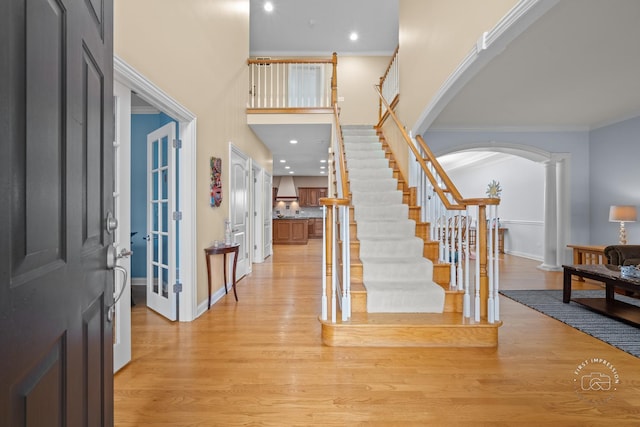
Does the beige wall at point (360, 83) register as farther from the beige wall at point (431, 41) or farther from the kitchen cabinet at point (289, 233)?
the kitchen cabinet at point (289, 233)

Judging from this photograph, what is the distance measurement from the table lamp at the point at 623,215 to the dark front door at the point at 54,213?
6178 mm

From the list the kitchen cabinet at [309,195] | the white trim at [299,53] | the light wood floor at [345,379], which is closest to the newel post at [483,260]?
the light wood floor at [345,379]

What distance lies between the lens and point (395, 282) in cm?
286

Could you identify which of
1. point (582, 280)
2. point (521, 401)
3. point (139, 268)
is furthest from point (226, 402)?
point (582, 280)

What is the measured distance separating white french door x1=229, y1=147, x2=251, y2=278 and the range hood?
615 centimetres

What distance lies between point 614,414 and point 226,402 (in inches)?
84.6

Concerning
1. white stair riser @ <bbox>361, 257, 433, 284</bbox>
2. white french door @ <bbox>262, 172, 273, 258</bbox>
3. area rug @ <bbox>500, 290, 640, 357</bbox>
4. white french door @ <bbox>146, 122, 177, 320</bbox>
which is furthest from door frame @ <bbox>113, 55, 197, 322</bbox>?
area rug @ <bbox>500, 290, 640, 357</bbox>

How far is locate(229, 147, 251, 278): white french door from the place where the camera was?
4.24 metres

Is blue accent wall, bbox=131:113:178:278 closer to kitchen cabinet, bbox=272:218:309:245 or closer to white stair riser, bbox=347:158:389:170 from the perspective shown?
white stair riser, bbox=347:158:389:170

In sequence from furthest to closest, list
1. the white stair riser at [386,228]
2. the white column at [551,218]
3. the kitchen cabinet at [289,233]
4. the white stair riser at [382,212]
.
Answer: the kitchen cabinet at [289,233], the white column at [551,218], the white stair riser at [382,212], the white stair riser at [386,228]

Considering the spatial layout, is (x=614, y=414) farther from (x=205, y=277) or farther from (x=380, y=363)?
(x=205, y=277)

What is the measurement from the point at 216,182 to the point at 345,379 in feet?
8.21

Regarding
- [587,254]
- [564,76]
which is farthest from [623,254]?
[564,76]

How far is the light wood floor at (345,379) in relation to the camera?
1.62 m
